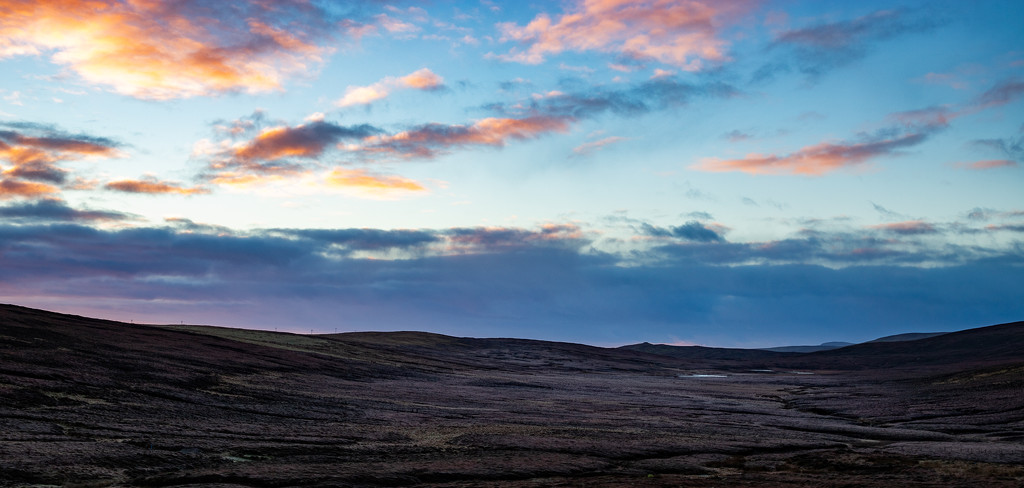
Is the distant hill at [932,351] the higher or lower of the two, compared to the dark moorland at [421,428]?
higher

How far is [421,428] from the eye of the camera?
1881 cm

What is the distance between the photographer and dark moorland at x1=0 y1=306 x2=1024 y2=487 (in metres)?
12.0

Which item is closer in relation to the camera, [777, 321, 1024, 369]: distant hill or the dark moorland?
the dark moorland

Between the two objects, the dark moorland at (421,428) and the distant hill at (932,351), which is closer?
the dark moorland at (421,428)

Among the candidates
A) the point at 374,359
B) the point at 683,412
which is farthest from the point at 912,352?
the point at 683,412

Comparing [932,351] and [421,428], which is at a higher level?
[932,351]

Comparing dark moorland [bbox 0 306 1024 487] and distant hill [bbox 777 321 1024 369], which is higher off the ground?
distant hill [bbox 777 321 1024 369]

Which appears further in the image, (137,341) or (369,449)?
(137,341)

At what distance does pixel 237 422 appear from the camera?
1847cm

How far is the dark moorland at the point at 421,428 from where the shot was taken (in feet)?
39.3

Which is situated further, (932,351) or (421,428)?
(932,351)

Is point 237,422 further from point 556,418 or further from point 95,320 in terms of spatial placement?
point 95,320

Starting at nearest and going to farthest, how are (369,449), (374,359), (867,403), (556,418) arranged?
(369,449) → (556,418) → (867,403) → (374,359)

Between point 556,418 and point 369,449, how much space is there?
9.53m
